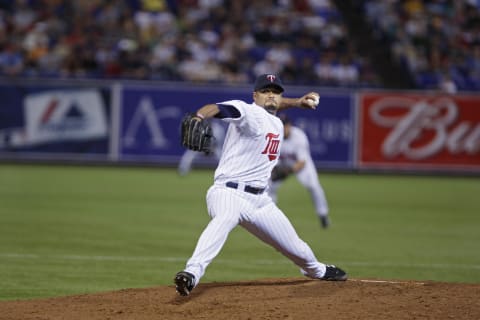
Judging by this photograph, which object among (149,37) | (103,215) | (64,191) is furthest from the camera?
(149,37)

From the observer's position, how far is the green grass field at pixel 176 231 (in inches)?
384

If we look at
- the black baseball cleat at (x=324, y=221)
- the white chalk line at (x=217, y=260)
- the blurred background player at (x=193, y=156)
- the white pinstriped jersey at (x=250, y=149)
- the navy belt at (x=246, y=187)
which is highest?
the white pinstriped jersey at (x=250, y=149)

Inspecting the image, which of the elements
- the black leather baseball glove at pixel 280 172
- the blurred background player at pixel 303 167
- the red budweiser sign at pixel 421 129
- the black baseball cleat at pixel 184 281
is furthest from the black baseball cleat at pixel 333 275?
the red budweiser sign at pixel 421 129

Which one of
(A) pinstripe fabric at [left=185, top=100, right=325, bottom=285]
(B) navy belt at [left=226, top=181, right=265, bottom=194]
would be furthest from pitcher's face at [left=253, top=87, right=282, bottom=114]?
(B) navy belt at [left=226, top=181, right=265, bottom=194]

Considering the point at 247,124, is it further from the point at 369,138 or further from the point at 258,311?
the point at 369,138

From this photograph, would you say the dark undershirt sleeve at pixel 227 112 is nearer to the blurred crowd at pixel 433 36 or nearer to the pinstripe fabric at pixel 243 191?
the pinstripe fabric at pixel 243 191

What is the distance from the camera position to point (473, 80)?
920 inches

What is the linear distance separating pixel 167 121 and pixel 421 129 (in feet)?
20.9

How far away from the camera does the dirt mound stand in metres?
6.95

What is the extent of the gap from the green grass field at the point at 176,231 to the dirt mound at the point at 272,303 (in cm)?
104

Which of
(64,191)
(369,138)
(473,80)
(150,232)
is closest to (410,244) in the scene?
(150,232)

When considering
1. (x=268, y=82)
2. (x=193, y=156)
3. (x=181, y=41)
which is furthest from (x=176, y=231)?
(x=181, y=41)

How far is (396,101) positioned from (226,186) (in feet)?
51.2

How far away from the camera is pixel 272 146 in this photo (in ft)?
A: 25.2
